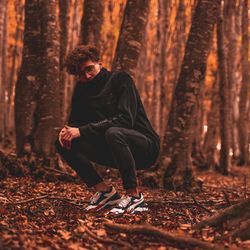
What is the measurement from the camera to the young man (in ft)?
15.1

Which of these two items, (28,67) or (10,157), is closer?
(10,157)

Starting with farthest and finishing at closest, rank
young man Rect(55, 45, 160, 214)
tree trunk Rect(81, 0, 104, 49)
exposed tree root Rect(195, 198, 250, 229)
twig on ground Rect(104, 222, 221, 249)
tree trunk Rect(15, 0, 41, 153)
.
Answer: tree trunk Rect(81, 0, 104, 49), tree trunk Rect(15, 0, 41, 153), young man Rect(55, 45, 160, 214), exposed tree root Rect(195, 198, 250, 229), twig on ground Rect(104, 222, 221, 249)

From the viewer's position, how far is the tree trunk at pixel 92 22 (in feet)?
30.2

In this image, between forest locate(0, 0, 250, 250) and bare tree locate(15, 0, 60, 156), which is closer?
forest locate(0, 0, 250, 250)

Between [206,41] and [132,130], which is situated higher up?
[206,41]

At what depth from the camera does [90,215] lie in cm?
452

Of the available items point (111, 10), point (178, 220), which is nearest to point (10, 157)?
point (178, 220)

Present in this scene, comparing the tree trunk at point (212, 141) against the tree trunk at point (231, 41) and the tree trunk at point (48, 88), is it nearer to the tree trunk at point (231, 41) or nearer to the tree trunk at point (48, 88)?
the tree trunk at point (231, 41)

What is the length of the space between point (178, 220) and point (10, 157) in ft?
12.6

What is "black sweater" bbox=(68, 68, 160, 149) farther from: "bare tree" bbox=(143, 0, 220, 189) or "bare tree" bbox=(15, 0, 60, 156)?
"bare tree" bbox=(15, 0, 60, 156)

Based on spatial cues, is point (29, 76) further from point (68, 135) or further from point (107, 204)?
point (107, 204)

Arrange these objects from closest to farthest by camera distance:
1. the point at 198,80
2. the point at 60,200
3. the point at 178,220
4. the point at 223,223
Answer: the point at 223,223, the point at 178,220, the point at 60,200, the point at 198,80

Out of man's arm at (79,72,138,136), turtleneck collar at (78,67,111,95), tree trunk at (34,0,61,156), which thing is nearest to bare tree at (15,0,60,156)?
tree trunk at (34,0,61,156)

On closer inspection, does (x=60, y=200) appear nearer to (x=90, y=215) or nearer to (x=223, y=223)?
(x=90, y=215)
